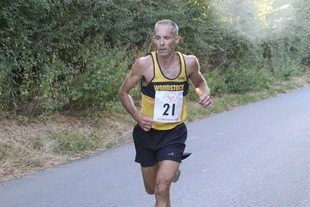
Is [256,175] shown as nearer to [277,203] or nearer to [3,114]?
[277,203]

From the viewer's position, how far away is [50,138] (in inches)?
305

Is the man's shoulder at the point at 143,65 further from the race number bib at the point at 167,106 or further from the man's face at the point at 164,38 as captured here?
the race number bib at the point at 167,106

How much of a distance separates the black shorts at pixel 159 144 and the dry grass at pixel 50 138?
9.15 feet

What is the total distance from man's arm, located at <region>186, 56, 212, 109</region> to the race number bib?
0.20 metres

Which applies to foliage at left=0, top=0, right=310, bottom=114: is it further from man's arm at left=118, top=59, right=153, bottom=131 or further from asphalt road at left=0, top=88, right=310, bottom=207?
man's arm at left=118, top=59, right=153, bottom=131

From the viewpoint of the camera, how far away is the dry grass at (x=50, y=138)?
263 inches

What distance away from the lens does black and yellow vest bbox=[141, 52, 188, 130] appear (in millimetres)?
3904

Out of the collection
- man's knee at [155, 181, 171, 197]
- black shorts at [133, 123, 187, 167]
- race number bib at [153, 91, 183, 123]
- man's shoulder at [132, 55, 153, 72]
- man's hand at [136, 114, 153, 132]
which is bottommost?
man's knee at [155, 181, 171, 197]

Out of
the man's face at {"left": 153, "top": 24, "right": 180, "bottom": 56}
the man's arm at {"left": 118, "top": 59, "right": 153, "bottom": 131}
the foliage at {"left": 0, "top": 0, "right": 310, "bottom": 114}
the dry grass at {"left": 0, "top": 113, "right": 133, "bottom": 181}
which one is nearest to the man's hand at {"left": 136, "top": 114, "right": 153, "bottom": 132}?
the man's arm at {"left": 118, "top": 59, "right": 153, "bottom": 131}

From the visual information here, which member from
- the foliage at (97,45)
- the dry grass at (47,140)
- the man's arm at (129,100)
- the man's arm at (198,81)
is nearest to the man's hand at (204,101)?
the man's arm at (198,81)

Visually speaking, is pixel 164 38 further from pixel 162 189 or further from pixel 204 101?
pixel 162 189

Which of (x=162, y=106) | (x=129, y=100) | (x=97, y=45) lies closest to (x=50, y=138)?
(x=97, y=45)

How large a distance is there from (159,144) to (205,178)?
234 centimetres

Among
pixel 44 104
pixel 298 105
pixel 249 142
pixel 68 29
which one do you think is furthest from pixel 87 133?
pixel 298 105
